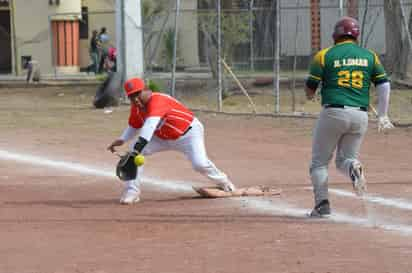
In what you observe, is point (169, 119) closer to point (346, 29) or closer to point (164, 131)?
point (164, 131)

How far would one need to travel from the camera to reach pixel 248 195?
1150 centimetres

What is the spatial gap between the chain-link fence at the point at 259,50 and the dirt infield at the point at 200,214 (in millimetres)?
5629

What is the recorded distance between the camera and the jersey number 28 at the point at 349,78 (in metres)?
9.45

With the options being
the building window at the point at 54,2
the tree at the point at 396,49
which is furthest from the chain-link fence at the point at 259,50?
the building window at the point at 54,2

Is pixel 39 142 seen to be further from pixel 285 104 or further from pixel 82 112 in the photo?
pixel 285 104

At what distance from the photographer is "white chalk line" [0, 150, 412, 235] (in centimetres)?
942

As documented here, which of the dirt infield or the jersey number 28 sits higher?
the jersey number 28

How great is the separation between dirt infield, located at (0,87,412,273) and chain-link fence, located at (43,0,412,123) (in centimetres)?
563

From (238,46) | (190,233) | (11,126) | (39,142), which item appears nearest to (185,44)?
(238,46)

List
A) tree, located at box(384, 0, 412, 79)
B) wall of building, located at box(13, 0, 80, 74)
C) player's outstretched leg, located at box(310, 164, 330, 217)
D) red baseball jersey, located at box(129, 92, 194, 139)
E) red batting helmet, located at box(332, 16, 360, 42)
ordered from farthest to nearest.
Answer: wall of building, located at box(13, 0, 80, 74)
tree, located at box(384, 0, 412, 79)
red baseball jersey, located at box(129, 92, 194, 139)
player's outstretched leg, located at box(310, 164, 330, 217)
red batting helmet, located at box(332, 16, 360, 42)

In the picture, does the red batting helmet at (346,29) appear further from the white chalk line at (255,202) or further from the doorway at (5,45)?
the doorway at (5,45)

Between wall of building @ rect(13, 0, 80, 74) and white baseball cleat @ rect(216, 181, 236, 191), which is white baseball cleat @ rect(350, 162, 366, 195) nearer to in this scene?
white baseball cleat @ rect(216, 181, 236, 191)

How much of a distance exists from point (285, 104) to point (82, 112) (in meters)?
4.92

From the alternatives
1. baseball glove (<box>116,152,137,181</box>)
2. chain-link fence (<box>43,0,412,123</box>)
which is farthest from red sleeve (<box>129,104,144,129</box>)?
chain-link fence (<box>43,0,412,123</box>)
